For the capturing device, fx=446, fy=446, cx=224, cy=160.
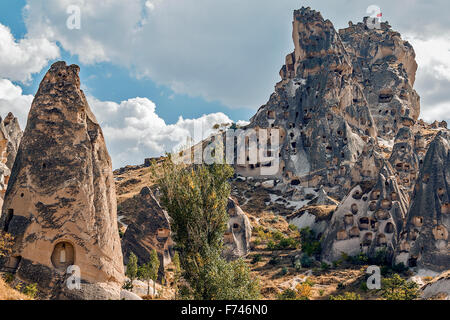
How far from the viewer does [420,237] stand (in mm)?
37656

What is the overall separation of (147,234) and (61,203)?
52.3 ft

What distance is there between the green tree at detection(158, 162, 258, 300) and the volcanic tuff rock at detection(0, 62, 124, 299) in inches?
149

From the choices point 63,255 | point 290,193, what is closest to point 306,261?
point 63,255

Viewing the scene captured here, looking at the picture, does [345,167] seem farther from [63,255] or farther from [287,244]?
[63,255]

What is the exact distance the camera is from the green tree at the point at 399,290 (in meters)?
27.6

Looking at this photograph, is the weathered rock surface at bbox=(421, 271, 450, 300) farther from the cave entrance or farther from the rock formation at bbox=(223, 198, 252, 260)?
the rock formation at bbox=(223, 198, 252, 260)

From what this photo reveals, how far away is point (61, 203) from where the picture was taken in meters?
19.6

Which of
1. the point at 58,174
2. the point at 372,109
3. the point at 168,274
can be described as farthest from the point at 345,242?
the point at 372,109

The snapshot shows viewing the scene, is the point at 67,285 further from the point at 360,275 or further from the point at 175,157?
the point at 360,275

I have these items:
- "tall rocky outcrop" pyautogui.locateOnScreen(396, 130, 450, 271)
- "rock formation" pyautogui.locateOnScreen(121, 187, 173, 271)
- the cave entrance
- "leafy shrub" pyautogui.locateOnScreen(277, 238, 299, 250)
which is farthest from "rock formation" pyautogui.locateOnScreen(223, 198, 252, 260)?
the cave entrance

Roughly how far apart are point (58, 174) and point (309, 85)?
73.0 meters

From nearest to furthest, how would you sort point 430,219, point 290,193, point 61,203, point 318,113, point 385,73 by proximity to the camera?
point 61,203 → point 430,219 → point 290,193 → point 318,113 → point 385,73

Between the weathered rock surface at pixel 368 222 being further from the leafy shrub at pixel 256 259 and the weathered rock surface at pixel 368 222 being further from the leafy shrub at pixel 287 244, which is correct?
the leafy shrub at pixel 256 259

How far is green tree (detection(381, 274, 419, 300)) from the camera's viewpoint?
2756 cm
